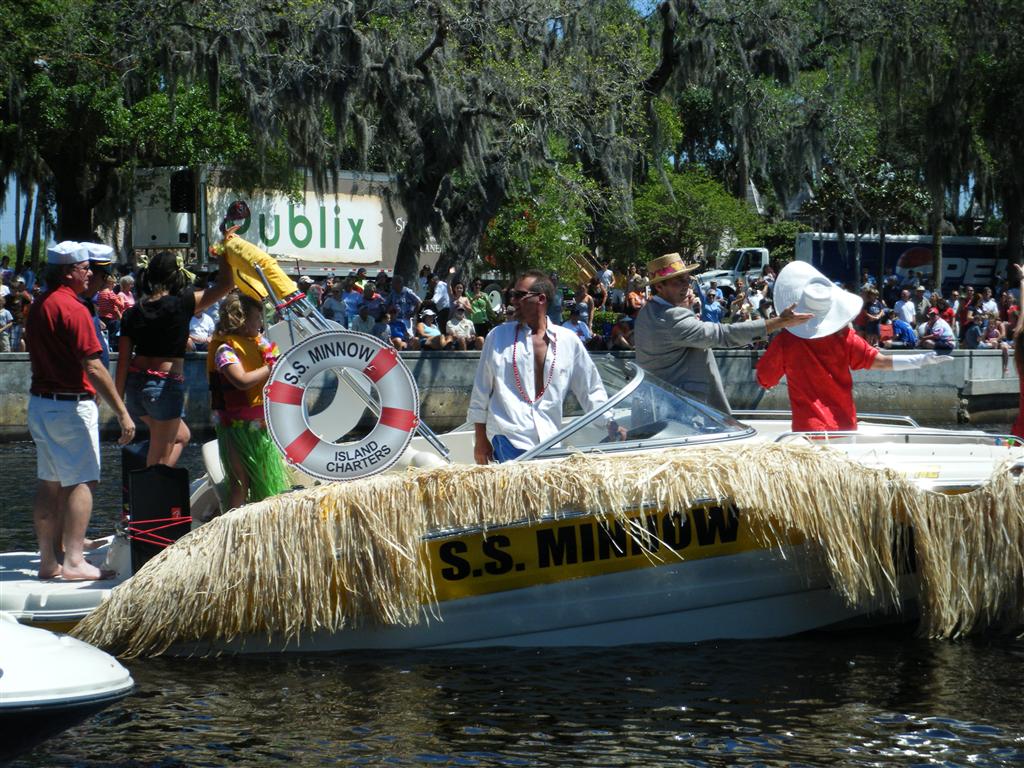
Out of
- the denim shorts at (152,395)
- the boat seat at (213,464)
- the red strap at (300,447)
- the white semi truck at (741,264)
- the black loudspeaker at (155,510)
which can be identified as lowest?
the black loudspeaker at (155,510)

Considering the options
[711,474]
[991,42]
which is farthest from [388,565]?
[991,42]

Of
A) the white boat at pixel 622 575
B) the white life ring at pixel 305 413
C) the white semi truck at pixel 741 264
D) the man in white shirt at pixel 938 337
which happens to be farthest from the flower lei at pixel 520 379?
the white semi truck at pixel 741 264

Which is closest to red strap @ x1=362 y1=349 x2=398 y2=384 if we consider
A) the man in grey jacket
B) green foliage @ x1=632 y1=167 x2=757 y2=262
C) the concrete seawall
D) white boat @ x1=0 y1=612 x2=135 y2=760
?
the man in grey jacket

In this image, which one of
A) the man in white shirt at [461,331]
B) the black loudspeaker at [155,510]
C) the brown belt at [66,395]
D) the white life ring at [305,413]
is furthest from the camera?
the man in white shirt at [461,331]

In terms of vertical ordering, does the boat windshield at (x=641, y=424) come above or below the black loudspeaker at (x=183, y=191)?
below

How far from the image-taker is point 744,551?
6516mm

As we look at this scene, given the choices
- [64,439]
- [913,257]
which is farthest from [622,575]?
[913,257]

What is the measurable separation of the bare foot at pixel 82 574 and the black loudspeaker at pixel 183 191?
63.3 feet

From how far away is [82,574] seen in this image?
6.91m

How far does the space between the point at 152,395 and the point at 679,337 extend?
2.87 metres

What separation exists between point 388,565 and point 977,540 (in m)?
2.79

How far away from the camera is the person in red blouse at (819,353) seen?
23.9 feet

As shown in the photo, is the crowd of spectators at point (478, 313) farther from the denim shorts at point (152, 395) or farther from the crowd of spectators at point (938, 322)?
the denim shorts at point (152, 395)

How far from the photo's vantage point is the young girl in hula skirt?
689 centimetres
